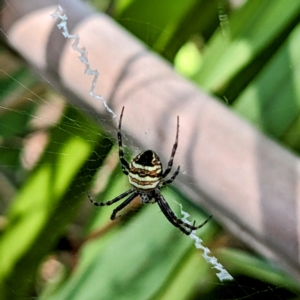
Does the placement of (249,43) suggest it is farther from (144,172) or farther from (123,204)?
(123,204)

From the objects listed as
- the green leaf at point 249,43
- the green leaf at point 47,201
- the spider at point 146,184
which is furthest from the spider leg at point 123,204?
the green leaf at point 249,43

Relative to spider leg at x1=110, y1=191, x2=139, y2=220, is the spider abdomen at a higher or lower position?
higher

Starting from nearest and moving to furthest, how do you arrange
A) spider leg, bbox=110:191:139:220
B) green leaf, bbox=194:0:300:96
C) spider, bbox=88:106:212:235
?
green leaf, bbox=194:0:300:96, spider, bbox=88:106:212:235, spider leg, bbox=110:191:139:220

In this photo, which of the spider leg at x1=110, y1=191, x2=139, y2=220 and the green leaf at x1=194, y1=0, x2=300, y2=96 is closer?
the green leaf at x1=194, y1=0, x2=300, y2=96

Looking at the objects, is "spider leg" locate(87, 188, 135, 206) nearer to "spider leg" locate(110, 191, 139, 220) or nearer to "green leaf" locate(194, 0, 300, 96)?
"spider leg" locate(110, 191, 139, 220)

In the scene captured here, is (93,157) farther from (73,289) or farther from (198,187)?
(198,187)

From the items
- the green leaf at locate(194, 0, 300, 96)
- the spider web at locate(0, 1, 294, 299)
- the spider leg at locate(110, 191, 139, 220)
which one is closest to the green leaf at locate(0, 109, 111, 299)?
the spider web at locate(0, 1, 294, 299)

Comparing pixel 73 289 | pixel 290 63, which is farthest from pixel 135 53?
pixel 73 289

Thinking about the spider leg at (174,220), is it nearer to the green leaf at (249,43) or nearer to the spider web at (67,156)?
the spider web at (67,156)
